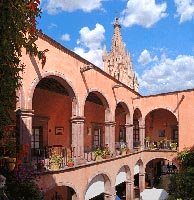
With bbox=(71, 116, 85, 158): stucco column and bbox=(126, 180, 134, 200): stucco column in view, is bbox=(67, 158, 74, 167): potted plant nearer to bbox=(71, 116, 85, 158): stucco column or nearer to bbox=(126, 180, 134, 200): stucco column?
bbox=(71, 116, 85, 158): stucco column

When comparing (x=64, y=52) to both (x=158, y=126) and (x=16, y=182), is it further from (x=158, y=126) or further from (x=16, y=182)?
(x=158, y=126)

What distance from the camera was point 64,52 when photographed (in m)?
14.4

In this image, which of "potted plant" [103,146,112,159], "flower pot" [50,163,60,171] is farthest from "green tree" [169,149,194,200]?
"flower pot" [50,163,60,171]

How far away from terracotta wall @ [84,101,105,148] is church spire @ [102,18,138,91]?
83.3ft

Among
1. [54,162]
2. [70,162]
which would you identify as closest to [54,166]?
[54,162]

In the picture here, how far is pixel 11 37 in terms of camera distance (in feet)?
19.7

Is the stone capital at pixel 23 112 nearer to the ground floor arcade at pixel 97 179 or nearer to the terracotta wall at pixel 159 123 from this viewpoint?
the ground floor arcade at pixel 97 179

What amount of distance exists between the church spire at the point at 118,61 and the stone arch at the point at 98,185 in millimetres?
31536

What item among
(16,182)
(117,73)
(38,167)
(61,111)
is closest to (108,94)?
(61,111)

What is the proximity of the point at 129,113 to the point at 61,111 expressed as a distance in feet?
17.4

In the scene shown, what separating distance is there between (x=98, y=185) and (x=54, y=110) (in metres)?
4.93

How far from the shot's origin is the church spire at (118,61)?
163ft

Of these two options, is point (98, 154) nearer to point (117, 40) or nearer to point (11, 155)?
point (11, 155)

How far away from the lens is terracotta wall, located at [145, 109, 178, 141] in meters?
29.3
